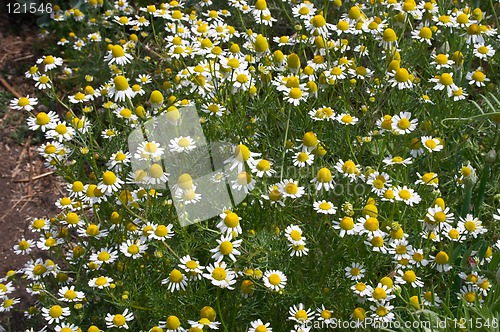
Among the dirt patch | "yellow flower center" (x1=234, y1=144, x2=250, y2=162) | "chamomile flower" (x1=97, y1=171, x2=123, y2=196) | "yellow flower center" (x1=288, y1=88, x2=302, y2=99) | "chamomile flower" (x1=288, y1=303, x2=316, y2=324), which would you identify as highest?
"yellow flower center" (x1=288, y1=88, x2=302, y2=99)

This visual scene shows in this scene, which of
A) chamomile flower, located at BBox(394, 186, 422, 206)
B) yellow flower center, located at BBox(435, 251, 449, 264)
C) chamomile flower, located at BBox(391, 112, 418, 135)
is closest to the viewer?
yellow flower center, located at BBox(435, 251, 449, 264)

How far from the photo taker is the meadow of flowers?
224cm

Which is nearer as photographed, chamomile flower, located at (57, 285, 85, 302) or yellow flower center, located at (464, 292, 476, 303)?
yellow flower center, located at (464, 292, 476, 303)

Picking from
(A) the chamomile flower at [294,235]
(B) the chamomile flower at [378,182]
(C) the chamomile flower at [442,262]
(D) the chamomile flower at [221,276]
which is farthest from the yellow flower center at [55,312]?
(C) the chamomile flower at [442,262]

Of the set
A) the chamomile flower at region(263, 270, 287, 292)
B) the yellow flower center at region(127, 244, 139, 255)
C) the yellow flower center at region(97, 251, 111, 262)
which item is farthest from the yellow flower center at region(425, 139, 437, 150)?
the yellow flower center at region(97, 251, 111, 262)

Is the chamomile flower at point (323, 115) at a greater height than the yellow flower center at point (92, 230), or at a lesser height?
greater

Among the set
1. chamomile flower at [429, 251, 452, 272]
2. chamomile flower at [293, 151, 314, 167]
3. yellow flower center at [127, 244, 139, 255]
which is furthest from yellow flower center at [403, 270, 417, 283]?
yellow flower center at [127, 244, 139, 255]

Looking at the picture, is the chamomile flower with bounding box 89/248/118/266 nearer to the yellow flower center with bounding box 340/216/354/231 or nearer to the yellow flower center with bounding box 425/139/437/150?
the yellow flower center with bounding box 340/216/354/231

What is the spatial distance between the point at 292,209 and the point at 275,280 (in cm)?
41

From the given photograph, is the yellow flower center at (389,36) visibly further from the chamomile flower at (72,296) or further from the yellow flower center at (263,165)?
the chamomile flower at (72,296)

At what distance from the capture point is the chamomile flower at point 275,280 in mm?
2203

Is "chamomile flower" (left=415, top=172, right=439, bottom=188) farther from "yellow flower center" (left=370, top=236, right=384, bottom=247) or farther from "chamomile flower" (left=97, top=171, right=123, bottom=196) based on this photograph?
"chamomile flower" (left=97, top=171, right=123, bottom=196)

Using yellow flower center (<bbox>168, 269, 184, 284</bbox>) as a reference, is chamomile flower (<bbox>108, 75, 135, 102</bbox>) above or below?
above

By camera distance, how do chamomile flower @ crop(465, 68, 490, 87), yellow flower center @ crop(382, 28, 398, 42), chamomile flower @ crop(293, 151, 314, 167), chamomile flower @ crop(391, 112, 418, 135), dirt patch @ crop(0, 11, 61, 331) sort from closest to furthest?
chamomile flower @ crop(293, 151, 314, 167)
chamomile flower @ crop(391, 112, 418, 135)
yellow flower center @ crop(382, 28, 398, 42)
chamomile flower @ crop(465, 68, 490, 87)
dirt patch @ crop(0, 11, 61, 331)
